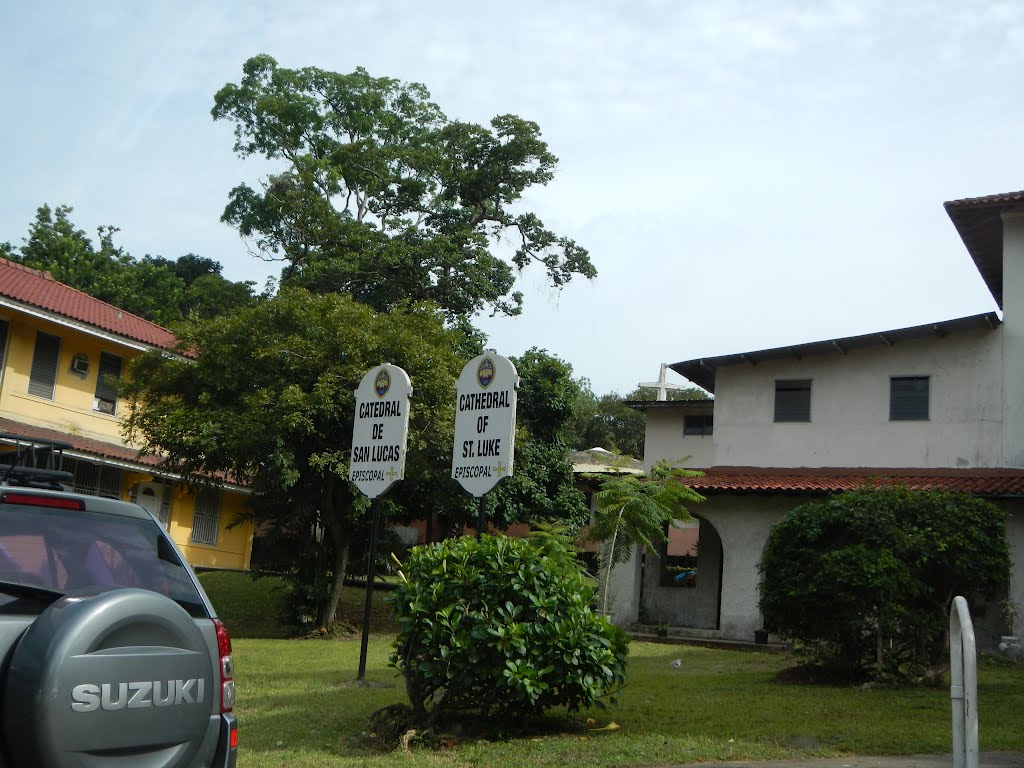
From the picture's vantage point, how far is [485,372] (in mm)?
11891

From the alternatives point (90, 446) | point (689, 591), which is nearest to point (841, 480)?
point (689, 591)

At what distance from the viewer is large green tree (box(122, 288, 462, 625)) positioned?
18844mm

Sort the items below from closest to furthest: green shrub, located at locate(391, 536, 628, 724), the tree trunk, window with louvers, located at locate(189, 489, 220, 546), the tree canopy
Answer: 1. green shrub, located at locate(391, 536, 628, 724)
2. the tree trunk
3. window with louvers, located at locate(189, 489, 220, 546)
4. the tree canopy

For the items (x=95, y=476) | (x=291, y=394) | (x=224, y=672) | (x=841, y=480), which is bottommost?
(x=224, y=672)

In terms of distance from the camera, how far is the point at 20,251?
46.8m

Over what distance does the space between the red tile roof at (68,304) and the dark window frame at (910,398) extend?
55.6 feet

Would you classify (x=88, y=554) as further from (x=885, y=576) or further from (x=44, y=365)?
(x=44, y=365)

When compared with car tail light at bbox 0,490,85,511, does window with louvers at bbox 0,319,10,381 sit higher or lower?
higher

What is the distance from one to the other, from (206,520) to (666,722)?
85.1 feet

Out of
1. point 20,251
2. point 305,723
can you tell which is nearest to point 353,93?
point 20,251

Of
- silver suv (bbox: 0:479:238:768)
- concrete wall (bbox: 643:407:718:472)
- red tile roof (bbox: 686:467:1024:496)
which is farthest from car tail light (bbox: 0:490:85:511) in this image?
concrete wall (bbox: 643:407:718:472)

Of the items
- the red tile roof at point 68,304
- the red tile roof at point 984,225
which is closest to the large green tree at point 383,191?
the red tile roof at point 68,304

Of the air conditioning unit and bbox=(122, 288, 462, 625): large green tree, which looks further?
the air conditioning unit

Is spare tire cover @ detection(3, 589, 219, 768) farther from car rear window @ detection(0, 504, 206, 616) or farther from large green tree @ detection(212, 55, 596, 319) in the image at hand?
large green tree @ detection(212, 55, 596, 319)
